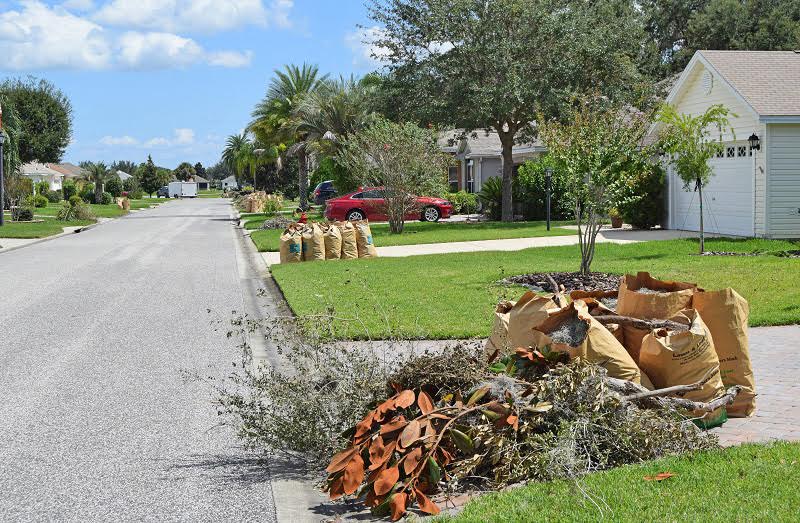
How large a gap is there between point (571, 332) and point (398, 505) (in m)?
1.92

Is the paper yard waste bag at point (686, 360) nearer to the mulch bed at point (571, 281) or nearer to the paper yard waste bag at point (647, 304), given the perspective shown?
the paper yard waste bag at point (647, 304)

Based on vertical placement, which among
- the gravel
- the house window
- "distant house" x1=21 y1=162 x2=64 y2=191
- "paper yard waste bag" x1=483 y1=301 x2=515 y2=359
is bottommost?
"paper yard waste bag" x1=483 y1=301 x2=515 y2=359

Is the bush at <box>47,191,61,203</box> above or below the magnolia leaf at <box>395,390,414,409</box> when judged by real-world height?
above

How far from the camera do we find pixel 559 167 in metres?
14.5

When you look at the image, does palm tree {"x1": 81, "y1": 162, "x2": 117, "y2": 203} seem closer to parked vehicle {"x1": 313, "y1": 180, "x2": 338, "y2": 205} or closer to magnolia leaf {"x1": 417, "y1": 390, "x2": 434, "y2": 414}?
parked vehicle {"x1": 313, "y1": 180, "x2": 338, "y2": 205}

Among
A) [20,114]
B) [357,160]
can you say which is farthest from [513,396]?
[20,114]

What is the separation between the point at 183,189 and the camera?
4633 inches

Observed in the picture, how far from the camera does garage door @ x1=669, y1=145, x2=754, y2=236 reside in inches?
914

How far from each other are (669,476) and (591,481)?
0.42m

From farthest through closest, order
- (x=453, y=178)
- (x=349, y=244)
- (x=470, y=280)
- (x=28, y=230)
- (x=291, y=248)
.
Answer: (x=453, y=178) < (x=28, y=230) < (x=349, y=244) < (x=291, y=248) < (x=470, y=280)

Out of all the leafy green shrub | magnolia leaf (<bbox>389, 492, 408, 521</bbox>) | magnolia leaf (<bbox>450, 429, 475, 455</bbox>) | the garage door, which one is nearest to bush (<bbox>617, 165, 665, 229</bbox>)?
the garage door

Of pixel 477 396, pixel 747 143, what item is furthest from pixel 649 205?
pixel 477 396

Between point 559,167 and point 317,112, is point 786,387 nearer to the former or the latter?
point 559,167

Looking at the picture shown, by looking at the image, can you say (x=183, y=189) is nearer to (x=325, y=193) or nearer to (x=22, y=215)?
(x=325, y=193)
